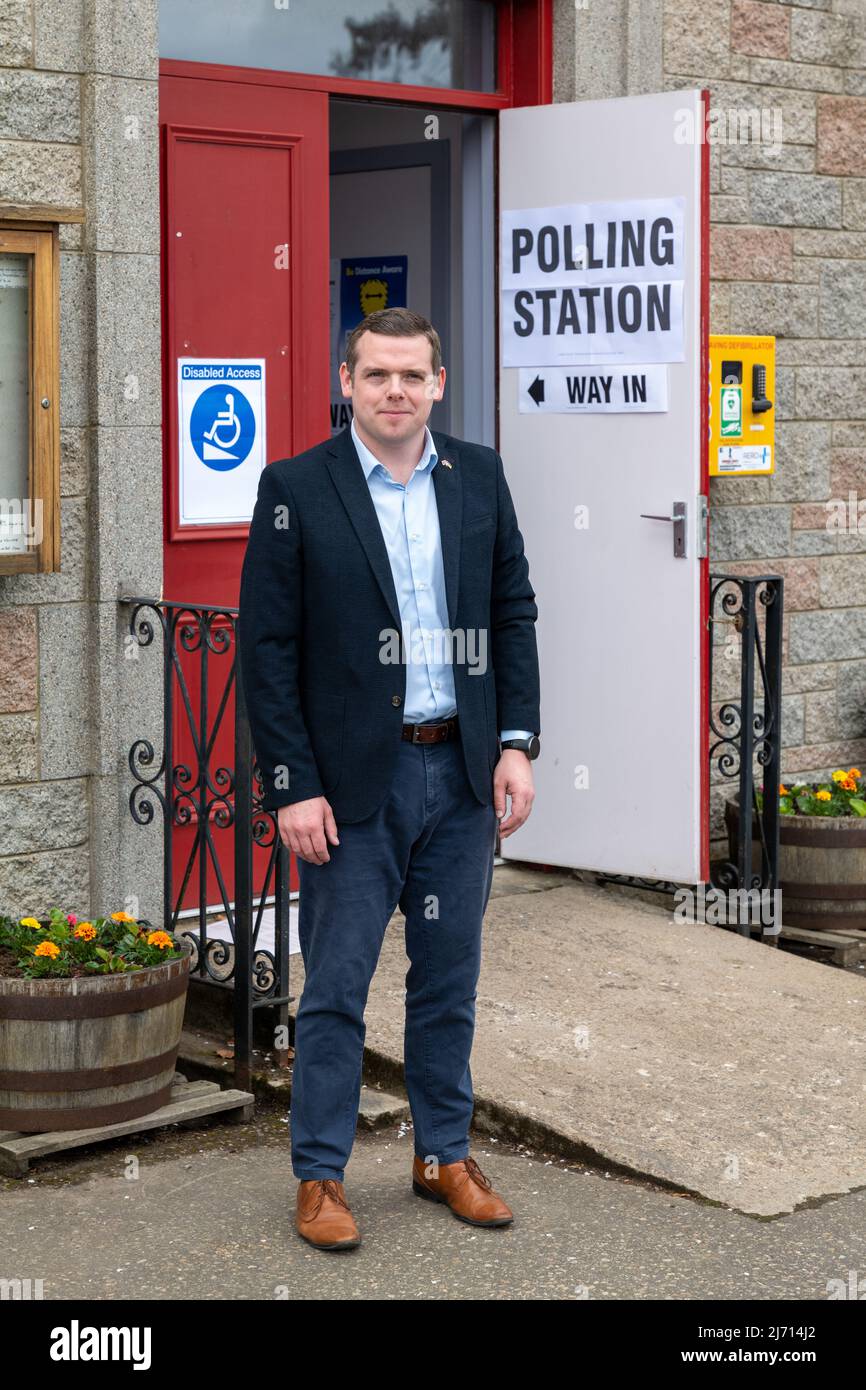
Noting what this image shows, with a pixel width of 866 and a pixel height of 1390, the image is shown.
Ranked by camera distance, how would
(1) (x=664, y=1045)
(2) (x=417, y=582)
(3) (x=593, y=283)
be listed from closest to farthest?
(2) (x=417, y=582)
(1) (x=664, y=1045)
(3) (x=593, y=283)

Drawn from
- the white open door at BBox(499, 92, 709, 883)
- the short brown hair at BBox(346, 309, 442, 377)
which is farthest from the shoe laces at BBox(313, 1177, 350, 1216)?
the white open door at BBox(499, 92, 709, 883)

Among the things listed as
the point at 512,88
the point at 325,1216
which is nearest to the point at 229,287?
the point at 512,88

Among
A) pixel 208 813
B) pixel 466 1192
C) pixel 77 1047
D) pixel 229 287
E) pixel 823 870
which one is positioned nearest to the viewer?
pixel 466 1192

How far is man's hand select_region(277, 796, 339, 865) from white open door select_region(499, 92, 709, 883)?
8.92ft

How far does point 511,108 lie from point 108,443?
2.16 m

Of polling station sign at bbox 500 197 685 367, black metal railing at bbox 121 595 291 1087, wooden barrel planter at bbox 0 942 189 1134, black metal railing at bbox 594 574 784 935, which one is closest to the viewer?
wooden barrel planter at bbox 0 942 189 1134

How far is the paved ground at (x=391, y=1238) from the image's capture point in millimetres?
3857

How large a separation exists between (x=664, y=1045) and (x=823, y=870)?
1.74 m

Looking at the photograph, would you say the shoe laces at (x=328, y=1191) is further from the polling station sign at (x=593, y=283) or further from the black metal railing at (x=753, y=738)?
the polling station sign at (x=593, y=283)

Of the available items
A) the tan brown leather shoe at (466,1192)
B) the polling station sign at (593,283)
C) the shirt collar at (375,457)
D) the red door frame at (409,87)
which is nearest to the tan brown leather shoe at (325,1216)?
the tan brown leather shoe at (466,1192)

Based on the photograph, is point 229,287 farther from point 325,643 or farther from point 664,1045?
point 664,1045

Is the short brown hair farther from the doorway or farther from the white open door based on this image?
the white open door

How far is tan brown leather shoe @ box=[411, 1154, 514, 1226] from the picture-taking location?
411 centimetres

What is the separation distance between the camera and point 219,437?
6.05 metres
